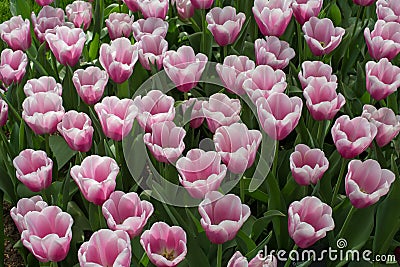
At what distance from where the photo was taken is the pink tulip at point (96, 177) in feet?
4.88

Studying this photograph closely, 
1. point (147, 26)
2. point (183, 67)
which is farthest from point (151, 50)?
point (183, 67)

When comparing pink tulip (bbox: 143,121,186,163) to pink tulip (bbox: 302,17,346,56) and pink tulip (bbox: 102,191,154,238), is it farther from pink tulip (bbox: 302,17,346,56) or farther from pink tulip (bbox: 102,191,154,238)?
pink tulip (bbox: 302,17,346,56)

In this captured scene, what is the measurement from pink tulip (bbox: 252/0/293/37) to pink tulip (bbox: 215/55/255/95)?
0.25 m

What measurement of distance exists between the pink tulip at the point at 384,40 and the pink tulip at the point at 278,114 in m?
0.55

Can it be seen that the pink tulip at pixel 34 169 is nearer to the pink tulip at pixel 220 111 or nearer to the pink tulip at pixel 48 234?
the pink tulip at pixel 48 234

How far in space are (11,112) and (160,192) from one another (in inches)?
26.8

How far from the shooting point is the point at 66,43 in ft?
6.82

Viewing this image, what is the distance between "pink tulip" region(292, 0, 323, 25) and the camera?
222cm

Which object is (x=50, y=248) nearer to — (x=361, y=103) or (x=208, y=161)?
(x=208, y=161)

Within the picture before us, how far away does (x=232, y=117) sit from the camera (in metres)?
1.69

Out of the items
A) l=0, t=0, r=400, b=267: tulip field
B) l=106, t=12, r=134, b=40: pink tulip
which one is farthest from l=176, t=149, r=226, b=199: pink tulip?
l=106, t=12, r=134, b=40: pink tulip

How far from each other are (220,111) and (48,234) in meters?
0.57

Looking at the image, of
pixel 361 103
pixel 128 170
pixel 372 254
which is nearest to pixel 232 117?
pixel 128 170

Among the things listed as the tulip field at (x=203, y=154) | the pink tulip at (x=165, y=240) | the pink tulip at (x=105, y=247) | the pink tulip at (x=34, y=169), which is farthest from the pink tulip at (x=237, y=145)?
the pink tulip at (x=34, y=169)
